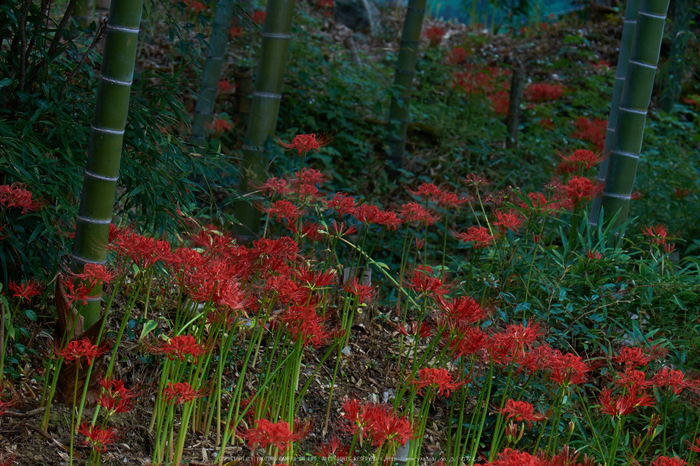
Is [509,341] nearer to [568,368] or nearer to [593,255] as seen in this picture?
[568,368]

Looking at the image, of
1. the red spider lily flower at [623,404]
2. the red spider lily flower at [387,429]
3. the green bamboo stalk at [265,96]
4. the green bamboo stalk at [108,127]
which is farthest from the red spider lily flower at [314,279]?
the green bamboo stalk at [265,96]

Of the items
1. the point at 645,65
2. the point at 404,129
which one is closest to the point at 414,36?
the point at 404,129

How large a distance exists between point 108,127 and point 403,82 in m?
3.59

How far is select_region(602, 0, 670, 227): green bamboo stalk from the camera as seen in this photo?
277cm

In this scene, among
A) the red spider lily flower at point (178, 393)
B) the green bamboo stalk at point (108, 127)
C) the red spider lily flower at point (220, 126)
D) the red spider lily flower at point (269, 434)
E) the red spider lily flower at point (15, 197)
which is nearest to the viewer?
the red spider lily flower at point (269, 434)

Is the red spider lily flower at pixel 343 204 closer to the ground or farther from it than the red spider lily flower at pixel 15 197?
farther from it

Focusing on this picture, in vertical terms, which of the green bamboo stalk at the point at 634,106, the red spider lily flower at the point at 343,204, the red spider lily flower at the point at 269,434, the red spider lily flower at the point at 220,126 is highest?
the green bamboo stalk at the point at 634,106

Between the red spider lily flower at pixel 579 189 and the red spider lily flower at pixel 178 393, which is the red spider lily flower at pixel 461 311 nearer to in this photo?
the red spider lily flower at pixel 178 393

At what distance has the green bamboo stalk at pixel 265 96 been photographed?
10.4 ft

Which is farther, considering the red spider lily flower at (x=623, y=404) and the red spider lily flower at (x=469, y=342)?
the red spider lily flower at (x=469, y=342)

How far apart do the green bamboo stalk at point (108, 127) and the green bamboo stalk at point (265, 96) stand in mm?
1482

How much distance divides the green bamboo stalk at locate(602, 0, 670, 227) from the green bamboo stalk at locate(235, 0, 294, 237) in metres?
1.68

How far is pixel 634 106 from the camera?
2.85m

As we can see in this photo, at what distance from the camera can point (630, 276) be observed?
2.30 meters
